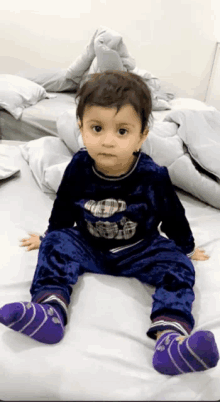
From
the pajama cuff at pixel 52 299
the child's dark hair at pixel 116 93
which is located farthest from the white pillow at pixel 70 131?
the pajama cuff at pixel 52 299

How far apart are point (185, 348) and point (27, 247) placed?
0.49 meters

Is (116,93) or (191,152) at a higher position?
(116,93)

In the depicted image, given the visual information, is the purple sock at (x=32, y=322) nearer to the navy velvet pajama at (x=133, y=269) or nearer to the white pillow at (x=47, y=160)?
the navy velvet pajama at (x=133, y=269)

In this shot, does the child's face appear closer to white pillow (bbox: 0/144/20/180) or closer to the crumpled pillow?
white pillow (bbox: 0/144/20/180)

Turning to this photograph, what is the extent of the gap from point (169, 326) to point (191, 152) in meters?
0.75

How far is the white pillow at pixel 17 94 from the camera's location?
176 centimetres

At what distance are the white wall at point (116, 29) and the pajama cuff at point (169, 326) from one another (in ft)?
9.09

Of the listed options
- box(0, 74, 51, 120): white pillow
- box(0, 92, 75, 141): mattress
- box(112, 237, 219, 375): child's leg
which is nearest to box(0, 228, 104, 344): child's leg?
box(112, 237, 219, 375): child's leg

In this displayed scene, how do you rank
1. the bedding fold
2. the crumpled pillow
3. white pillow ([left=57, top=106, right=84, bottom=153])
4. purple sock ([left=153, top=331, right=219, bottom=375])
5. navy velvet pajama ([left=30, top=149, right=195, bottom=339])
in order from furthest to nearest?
1. the crumpled pillow
2. the bedding fold
3. white pillow ([left=57, top=106, right=84, bottom=153])
4. navy velvet pajama ([left=30, top=149, right=195, bottom=339])
5. purple sock ([left=153, top=331, right=219, bottom=375])

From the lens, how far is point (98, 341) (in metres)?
0.61

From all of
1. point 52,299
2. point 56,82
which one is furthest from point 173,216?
point 56,82

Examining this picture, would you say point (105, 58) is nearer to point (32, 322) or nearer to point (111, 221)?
point (111, 221)

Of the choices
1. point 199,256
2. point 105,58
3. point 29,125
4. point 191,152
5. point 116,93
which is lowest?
point 29,125

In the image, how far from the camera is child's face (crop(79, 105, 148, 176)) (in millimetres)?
681
